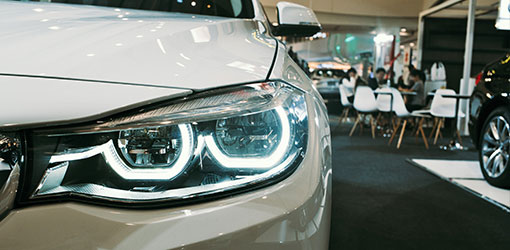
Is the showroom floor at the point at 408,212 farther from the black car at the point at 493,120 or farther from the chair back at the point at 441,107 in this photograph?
the chair back at the point at 441,107

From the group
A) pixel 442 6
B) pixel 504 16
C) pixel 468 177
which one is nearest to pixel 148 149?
pixel 504 16

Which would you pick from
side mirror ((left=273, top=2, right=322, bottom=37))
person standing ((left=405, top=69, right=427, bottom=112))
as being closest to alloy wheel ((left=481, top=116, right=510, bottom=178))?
side mirror ((left=273, top=2, right=322, bottom=37))

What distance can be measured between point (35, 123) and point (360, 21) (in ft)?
41.2

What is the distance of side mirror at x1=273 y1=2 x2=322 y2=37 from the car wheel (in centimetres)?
207

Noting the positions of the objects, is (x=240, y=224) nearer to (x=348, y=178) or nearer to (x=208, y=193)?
(x=208, y=193)

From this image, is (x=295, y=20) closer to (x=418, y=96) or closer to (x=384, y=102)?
(x=384, y=102)

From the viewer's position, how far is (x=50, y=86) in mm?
532

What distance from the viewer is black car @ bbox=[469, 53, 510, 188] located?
2861 mm

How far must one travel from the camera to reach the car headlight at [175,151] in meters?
0.54

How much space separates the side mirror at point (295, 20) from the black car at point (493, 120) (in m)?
1.99

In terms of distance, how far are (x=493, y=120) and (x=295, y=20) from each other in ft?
7.58

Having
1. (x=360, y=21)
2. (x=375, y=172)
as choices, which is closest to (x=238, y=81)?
(x=375, y=172)

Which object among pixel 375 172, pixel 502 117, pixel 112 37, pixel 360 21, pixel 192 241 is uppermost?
pixel 360 21

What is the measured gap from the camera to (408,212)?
246 cm
